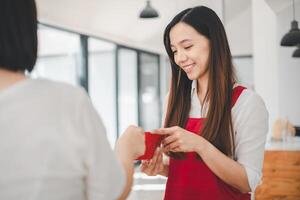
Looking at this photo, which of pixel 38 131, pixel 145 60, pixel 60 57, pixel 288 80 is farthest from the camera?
pixel 145 60

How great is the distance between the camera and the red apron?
146cm

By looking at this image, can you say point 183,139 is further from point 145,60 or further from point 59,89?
point 145,60

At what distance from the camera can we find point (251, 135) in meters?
1.36

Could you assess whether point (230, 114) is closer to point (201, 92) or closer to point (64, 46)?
point (201, 92)

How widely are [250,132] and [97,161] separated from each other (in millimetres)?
676

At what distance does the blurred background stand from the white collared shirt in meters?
1.56

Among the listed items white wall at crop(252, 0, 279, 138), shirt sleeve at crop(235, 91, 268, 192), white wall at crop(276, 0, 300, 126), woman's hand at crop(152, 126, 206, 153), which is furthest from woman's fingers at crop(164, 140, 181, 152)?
white wall at crop(276, 0, 300, 126)

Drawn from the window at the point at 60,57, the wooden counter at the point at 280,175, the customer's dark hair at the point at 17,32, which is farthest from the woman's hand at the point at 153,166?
the window at the point at 60,57

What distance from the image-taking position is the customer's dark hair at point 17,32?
0.81 metres

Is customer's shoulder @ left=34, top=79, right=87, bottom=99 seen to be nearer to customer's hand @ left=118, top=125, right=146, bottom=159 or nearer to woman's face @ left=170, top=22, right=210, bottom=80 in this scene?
customer's hand @ left=118, top=125, right=146, bottom=159

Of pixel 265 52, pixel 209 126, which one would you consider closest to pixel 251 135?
pixel 209 126

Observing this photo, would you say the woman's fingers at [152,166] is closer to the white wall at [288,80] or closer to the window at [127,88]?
the white wall at [288,80]

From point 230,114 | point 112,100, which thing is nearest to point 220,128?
point 230,114

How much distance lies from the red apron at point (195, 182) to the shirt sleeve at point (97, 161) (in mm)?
657
